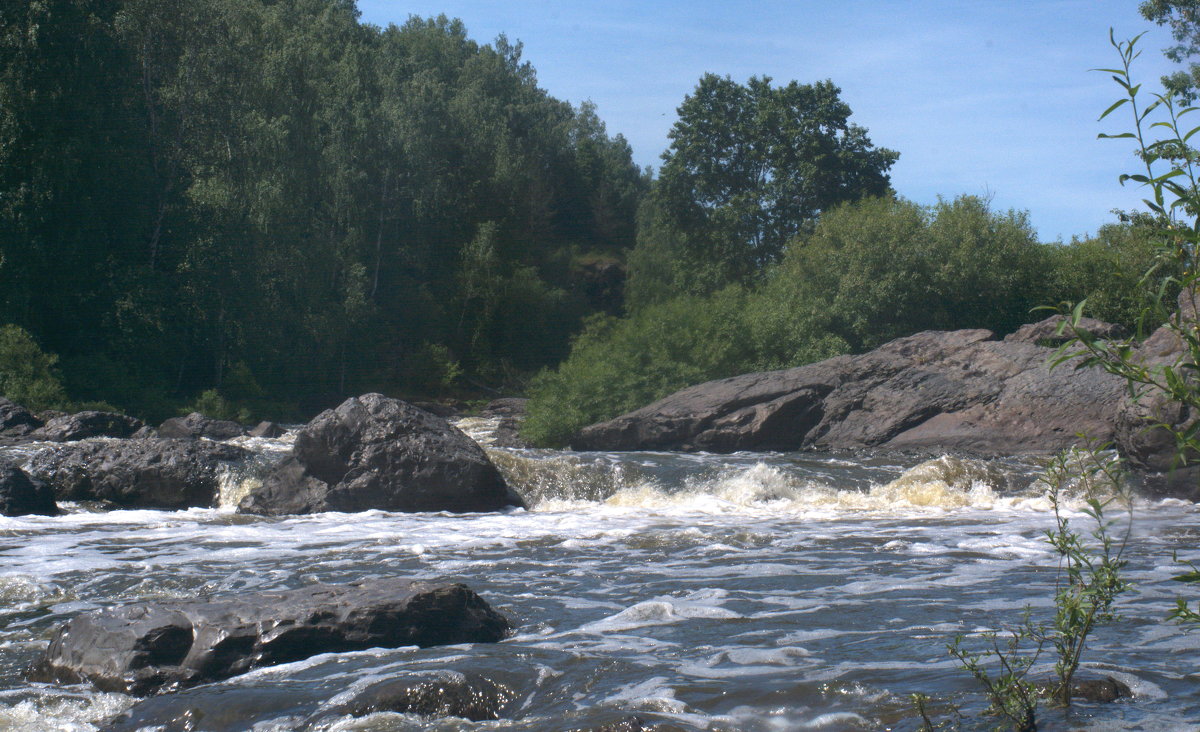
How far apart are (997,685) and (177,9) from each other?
31.8 m

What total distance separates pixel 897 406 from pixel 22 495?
16.0 meters

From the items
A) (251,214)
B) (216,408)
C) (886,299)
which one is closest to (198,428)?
(216,408)

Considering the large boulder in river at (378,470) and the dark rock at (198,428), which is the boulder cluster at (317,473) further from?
the dark rock at (198,428)

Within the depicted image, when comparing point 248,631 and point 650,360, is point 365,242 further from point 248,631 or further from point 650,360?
point 248,631

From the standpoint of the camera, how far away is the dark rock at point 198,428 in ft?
69.1

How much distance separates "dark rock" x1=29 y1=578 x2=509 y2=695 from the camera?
18.0 feet

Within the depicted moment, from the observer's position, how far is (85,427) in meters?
19.3

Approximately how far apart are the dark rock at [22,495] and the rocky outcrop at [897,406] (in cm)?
1180

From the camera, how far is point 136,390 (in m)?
27.1

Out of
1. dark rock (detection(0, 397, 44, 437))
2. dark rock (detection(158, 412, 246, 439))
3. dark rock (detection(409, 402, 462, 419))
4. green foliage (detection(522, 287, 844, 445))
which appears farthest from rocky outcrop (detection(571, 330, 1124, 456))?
dark rock (detection(409, 402, 462, 419))

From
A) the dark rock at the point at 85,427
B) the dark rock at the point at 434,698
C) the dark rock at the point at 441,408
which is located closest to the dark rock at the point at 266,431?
the dark rock at the point at 85,427

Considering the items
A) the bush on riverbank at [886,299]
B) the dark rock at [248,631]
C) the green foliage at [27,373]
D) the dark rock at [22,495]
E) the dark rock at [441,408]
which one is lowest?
the dark rock at [248,631]

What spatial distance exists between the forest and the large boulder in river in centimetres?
996

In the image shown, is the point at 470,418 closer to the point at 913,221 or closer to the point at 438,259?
the point at 438,259
